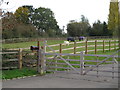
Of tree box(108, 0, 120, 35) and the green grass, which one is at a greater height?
tree box(108, 0, 120, 35)

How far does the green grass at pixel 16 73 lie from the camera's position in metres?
11.1

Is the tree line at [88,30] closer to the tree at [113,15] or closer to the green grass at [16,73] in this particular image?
the tree at [113,15]

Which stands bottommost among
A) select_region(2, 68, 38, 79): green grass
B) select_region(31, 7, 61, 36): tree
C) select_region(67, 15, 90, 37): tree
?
select_region(2, 68, 38, 79): green grass

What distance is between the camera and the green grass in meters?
Answer: 11.1

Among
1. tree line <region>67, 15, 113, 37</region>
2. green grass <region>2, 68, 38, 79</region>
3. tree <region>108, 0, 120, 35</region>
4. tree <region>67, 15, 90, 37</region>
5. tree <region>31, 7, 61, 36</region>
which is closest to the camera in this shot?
green grass <region>2, 68, 38, 79</region>

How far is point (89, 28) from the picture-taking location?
76.7 metres

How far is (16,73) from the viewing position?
1166 cm

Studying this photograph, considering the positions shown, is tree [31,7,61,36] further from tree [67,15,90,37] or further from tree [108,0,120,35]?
tree [108,0,120,35]

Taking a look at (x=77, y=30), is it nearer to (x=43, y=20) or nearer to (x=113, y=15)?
(x=43, y=20)

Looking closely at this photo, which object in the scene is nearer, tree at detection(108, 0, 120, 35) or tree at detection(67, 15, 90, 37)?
tree at detection(108, 0, 120, 35)

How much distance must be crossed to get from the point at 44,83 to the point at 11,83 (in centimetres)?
140

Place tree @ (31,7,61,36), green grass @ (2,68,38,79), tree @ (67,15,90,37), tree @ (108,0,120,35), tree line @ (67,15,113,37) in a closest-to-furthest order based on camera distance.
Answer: green grass @ (2,68,38,79) < tree @ (108,0,120,35) < tree line @ (67,15,113,37) < tree @ (31,7,61,36) < tree @ (67,15,90,37)

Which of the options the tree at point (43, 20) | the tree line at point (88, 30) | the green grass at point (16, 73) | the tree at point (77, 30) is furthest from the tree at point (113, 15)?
the green grass at point (16, 73)

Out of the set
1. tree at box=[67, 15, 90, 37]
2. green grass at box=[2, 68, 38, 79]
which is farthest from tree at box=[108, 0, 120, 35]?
green grass at box=[2, 68, 38, 79]
